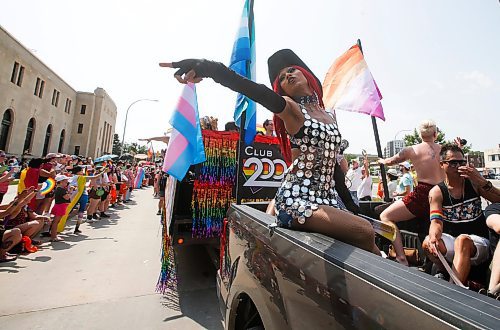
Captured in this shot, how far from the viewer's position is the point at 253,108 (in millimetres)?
3799

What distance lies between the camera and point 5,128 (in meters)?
24.7

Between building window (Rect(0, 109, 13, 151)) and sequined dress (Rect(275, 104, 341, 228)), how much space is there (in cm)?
3202

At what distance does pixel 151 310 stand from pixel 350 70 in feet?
15.2

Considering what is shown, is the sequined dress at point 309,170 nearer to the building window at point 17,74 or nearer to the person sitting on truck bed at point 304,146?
the person sitting on truck bed at point 304,146

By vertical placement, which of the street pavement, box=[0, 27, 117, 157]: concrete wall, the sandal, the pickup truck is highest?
box=[0, 27, 117, 157]: concrete wall

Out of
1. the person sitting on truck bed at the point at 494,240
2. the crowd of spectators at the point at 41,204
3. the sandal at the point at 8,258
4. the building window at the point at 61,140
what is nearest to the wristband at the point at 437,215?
the person sitting on truck bed at the point at 494,240

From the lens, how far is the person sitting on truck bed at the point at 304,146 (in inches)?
54.6

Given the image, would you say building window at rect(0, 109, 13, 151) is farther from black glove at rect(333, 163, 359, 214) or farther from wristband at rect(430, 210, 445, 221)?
wristband at rect(430, 210, 445, 221)

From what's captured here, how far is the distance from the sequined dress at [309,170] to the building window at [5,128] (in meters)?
32.0

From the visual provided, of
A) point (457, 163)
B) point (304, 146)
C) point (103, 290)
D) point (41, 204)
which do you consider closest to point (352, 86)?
point (457, 163)

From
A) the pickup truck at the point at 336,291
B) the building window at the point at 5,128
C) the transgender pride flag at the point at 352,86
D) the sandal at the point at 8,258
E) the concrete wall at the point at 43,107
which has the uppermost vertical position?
the concrete wall at the point at 43,107

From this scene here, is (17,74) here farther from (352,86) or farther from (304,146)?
(304,146)

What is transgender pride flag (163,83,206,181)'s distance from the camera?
354cm

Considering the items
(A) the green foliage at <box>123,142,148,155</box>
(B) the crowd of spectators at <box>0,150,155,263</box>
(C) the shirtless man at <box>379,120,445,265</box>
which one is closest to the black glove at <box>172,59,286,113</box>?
(C) the shirtless man at <box>379,120,445,265</box>
